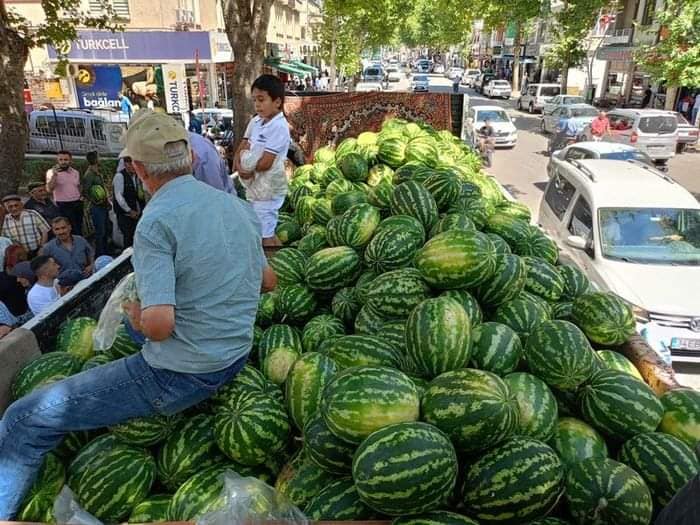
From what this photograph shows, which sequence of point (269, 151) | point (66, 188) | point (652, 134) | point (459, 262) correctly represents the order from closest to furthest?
point (459, 262), point (269, 151), point (66, 188), point (652, 134)

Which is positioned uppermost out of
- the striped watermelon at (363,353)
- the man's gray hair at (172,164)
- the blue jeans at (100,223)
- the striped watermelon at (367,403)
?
the man's gray hair at (172,164)

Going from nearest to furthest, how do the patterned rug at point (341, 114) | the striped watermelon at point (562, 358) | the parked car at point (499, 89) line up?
the striped watermelon at point (562, 358) → the patterned rug at point (341, 114) → the parked car at point (499, 89)

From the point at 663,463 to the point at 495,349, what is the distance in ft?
2.55

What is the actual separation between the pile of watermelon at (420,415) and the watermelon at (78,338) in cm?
3

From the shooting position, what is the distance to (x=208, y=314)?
215cm

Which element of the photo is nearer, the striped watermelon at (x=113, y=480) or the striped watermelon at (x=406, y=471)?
the striped watermelon at (x=406, y=471)

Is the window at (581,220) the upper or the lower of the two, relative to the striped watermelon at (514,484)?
lower

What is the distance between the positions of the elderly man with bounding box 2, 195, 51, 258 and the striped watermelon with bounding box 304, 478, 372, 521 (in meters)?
6.69

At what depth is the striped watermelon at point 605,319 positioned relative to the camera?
2842 millimetres

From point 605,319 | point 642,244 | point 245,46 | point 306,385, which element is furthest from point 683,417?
point 245,46

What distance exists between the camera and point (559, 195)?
25.5 feet

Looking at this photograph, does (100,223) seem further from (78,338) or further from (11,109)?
Answer: (78,338)

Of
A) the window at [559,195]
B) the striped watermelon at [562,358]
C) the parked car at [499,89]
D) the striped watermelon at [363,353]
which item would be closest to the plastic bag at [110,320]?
the striped watermelon at [363,353]

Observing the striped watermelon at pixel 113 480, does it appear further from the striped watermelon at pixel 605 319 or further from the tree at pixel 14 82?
the tree at pixel 14 82
